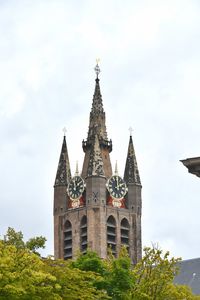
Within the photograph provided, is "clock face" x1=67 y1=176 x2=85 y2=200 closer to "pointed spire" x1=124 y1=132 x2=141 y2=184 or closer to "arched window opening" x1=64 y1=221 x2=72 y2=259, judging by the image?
"arched window opening" x1=64 y1=221 x2=72 y2=259

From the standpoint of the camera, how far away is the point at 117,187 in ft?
611

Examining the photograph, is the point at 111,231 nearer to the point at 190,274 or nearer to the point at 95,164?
the point at 95,164

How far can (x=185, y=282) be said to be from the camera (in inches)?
5901

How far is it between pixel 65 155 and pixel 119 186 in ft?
34.7

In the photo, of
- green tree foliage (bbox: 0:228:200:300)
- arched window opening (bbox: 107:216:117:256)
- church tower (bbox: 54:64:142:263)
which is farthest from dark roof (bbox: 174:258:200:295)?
green tree foliage (bbox: 0:228:200:300)

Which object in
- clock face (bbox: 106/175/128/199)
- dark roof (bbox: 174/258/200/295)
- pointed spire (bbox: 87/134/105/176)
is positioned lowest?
dark roof (bbox: 174/258/200/295)

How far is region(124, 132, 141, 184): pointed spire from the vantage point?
188m

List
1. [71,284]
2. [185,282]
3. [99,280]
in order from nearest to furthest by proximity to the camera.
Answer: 1. [71,284]
2. [99,280]
3. [185,282]

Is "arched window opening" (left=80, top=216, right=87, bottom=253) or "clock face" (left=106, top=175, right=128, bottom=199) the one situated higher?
"clock face" (left=106, top=175, right=128, bottom=199)

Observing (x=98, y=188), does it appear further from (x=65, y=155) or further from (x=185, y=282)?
(x=185, y=282)

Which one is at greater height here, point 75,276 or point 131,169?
point 131,169

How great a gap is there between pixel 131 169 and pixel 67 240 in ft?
49.7

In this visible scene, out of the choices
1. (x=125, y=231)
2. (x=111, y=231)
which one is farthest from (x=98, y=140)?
(x=125, y=231)

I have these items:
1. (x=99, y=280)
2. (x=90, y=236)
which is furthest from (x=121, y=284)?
(x=90, y=236)
